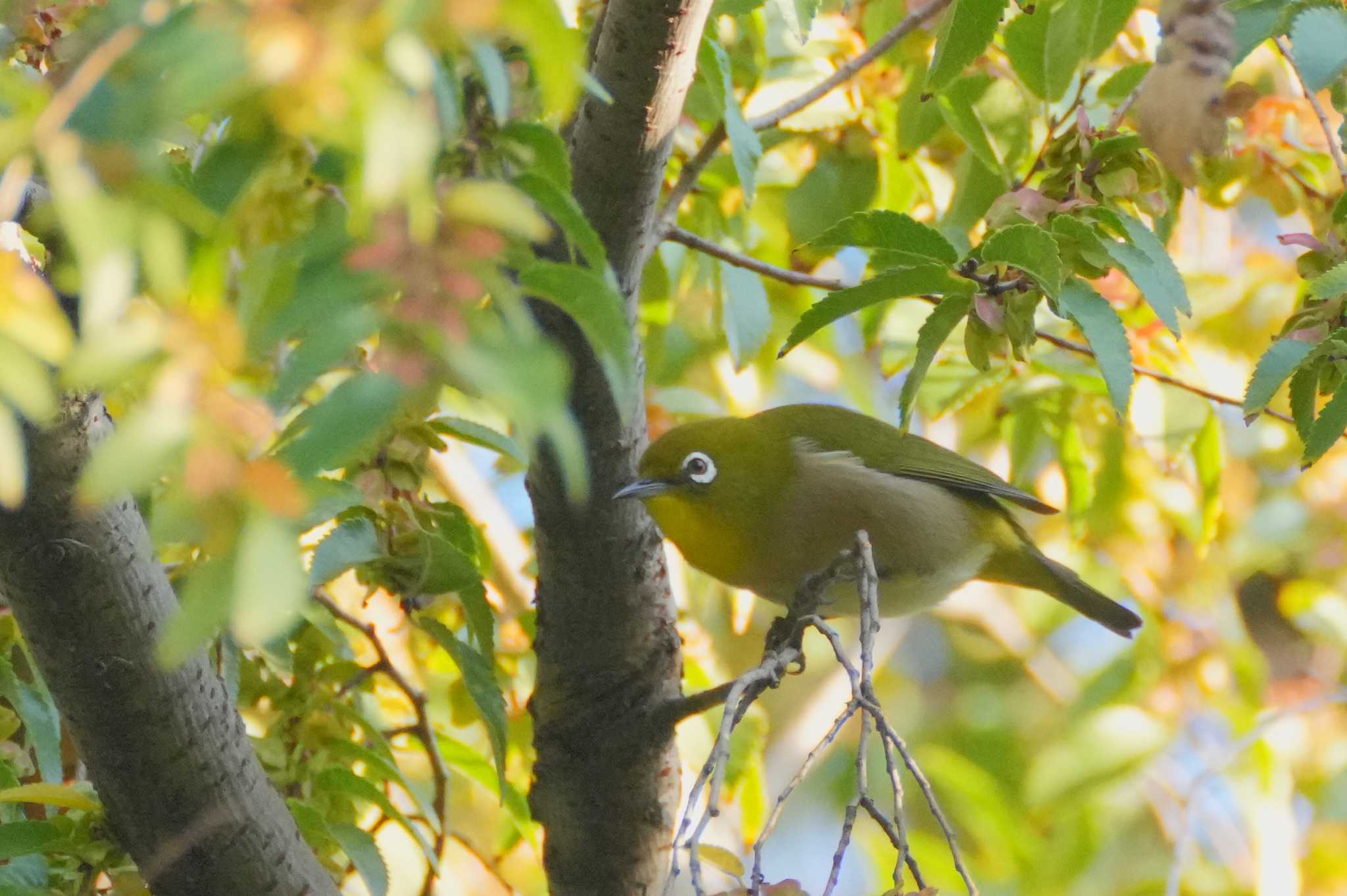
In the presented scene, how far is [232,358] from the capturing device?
1.05 metres

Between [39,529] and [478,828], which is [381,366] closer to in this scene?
[39,529]

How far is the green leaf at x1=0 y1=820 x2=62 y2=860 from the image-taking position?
234 centimetres

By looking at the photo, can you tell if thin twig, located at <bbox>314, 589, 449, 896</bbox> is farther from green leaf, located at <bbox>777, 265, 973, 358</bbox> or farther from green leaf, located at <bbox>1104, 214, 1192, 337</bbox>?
green leaf, located at <bbox>1104, 214, 1192, 337</bbox>

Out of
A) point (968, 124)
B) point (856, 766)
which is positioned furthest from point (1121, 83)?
point (856, 766)

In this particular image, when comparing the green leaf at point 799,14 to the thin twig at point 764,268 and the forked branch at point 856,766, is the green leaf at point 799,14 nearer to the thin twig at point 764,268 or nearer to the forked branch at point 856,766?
the thin twig at point 764,268

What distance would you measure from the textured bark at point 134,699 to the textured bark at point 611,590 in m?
0.63

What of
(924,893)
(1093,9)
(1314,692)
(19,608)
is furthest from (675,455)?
(1314,692)

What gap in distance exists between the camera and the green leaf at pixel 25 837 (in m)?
2.34

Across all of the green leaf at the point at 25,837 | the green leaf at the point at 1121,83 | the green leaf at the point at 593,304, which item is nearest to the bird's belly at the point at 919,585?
the green leaf at the point at 1121,83

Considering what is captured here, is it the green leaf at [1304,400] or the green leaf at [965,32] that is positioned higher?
the green leaf at [965,32]

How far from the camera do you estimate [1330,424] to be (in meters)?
2.21

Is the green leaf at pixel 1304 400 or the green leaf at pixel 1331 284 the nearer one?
the green leaf at pixel 1331 284

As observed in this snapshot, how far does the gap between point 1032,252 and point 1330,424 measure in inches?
23.5

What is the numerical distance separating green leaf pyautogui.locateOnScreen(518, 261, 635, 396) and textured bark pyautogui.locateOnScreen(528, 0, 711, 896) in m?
1.13
